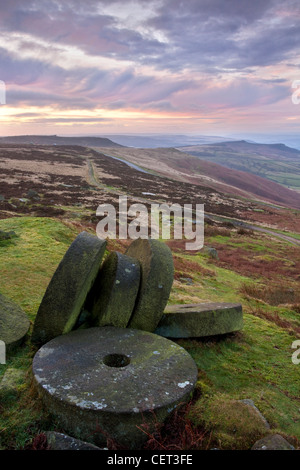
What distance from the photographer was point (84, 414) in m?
4.51

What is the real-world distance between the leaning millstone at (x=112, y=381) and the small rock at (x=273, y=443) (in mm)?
1262

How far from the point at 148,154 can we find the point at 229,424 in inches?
6563

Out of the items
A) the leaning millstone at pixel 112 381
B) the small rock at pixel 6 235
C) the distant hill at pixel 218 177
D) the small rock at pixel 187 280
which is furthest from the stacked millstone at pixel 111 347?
the distant hill at pixel 218 177

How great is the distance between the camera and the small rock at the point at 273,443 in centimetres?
414

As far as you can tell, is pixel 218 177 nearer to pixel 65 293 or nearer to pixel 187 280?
pixel 187 280

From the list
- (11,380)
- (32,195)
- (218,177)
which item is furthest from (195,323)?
(218,177)

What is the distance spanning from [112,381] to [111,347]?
3.32ft

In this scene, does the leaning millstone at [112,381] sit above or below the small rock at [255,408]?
above

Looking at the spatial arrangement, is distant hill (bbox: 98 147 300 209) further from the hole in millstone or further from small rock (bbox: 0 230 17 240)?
the hole in millstone

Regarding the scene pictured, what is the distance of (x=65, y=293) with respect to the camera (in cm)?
629

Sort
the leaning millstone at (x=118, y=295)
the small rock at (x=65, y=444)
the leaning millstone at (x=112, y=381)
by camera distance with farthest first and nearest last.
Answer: the leaning millstone at (x=118, y=295)
the leaning millstone at (x=112, y=381)
the small rock at (x=65, y=444)

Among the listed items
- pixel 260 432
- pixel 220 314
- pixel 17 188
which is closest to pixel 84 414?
pixel 260 432

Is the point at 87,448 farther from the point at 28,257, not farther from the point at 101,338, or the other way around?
the point at 28,257

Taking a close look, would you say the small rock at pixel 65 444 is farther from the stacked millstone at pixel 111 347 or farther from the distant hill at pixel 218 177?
the distant hill at pixel 218 177
